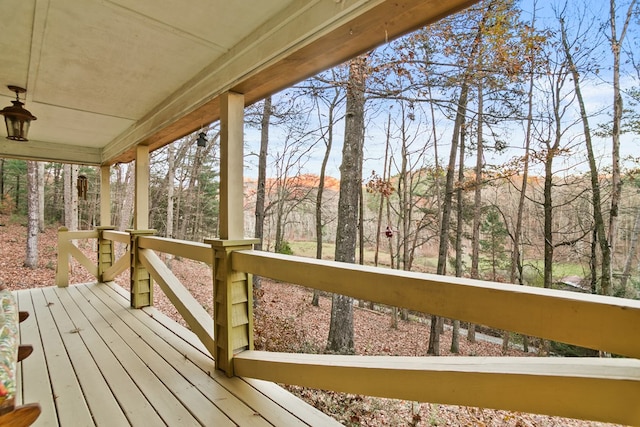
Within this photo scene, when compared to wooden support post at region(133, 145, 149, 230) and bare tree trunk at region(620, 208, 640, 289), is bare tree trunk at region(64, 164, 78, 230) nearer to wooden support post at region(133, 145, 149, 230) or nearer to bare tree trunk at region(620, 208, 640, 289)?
wooden support post at region(133, 145, 149, 230)

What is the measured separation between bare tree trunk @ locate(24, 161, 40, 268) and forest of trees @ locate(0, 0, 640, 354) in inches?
2.5

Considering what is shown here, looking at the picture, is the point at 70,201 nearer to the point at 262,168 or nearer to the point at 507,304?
the point at 262,168

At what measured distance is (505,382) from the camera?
37.1 inches

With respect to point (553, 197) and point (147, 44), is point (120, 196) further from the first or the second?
point (553, 197)

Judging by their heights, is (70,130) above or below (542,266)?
above

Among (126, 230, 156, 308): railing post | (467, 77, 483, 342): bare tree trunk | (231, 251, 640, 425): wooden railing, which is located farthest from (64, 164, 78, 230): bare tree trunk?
(467, 77, 483, 342): bare tree trunk

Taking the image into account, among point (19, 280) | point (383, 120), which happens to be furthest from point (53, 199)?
point (383, 120)

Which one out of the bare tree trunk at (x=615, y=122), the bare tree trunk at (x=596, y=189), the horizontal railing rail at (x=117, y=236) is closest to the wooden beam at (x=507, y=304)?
the horizontal railing rail at (x=117, y=236)

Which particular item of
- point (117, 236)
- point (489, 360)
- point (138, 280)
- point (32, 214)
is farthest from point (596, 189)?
point (32, 214)

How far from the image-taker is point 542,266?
888 centimetres

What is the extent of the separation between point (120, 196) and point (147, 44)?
15.4 metres

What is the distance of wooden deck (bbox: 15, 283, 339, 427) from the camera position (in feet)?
5.55

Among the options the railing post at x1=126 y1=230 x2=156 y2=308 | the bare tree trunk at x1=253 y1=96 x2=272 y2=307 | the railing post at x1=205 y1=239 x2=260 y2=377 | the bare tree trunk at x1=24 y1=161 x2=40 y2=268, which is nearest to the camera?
the railing post at x1=205 y1=239 x2=260 y2=377

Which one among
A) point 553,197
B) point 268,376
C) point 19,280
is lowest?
point 19,280
